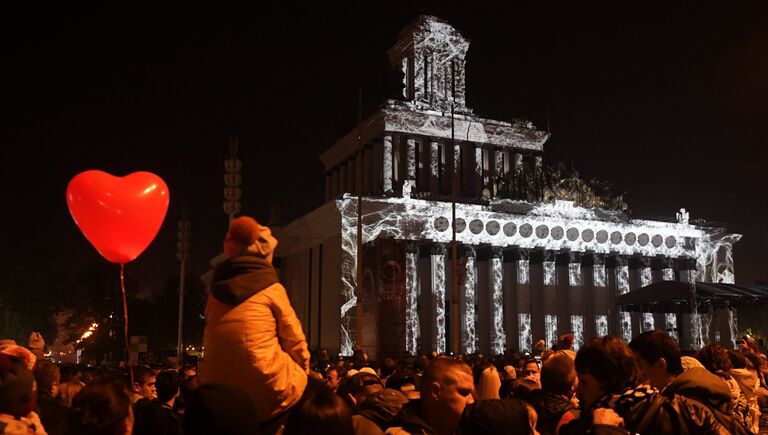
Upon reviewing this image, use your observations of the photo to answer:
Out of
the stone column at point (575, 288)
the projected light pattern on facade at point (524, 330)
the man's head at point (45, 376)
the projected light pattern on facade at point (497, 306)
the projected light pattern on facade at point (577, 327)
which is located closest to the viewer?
the man's head at point (45, 376)

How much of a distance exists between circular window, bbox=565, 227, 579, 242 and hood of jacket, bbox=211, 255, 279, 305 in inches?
2201

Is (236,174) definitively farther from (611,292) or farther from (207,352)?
(611,292)

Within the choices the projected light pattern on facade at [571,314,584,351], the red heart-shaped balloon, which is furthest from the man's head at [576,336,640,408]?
the projected light pattern on facade at [571,314,584,351]

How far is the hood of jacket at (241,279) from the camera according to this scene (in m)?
5.71

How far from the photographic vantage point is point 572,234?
60.1 metres

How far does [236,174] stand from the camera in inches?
805

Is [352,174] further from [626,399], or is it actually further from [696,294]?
[626,399]

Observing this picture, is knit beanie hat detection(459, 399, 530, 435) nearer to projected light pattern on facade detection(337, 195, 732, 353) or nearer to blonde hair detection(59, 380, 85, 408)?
blonde hair detection(59, 380, 85, 408)

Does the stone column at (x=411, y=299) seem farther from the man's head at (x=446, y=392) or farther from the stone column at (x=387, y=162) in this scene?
the man's head at (x=446, y=392)

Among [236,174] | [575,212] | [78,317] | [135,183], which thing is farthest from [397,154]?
[135,183]

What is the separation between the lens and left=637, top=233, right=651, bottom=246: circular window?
62719 mm

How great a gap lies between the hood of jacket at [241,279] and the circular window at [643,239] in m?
60.5

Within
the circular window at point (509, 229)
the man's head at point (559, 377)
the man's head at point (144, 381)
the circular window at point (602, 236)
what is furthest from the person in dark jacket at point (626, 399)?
the circular window at point (602, 236)

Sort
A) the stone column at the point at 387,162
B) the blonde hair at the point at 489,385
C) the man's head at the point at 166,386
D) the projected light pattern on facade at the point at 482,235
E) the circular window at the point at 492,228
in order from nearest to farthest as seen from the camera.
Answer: the man's head at the point at 166,386 → the blonde hair at the point at 489,385 → the projected light pattern on facade at the point at 482,235 → the circular window at the point at 492,228 → the stone column at the point at 387,162
